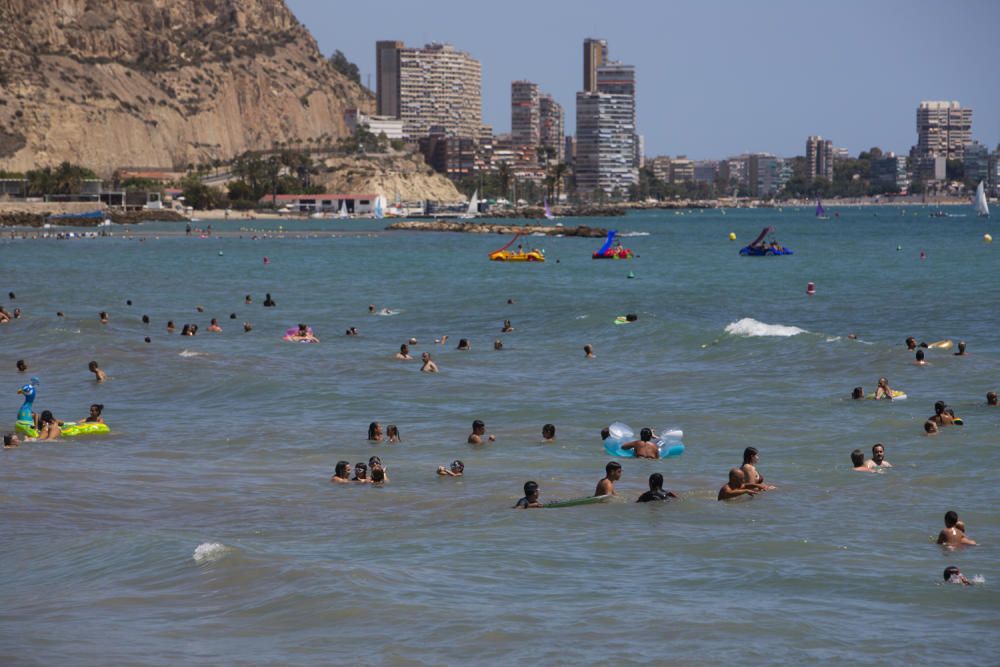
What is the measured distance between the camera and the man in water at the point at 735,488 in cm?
1888

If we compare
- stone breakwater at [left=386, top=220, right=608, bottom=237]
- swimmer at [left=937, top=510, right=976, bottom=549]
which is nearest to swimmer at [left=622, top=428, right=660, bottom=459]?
swimmer at [left=937, top=510, right=976, bottom=549]

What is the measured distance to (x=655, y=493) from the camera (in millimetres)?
18594

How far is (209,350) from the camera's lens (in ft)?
125

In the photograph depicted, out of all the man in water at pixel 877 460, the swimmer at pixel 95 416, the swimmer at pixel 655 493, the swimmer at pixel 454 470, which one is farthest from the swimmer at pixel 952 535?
the swimmer at pixel 95 416

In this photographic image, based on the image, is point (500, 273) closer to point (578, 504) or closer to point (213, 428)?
point (213, 428)

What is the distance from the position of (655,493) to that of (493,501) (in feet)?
7.93

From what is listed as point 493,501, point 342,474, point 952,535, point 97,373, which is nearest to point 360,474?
point 342,474

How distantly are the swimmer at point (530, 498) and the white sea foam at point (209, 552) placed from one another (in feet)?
14.3

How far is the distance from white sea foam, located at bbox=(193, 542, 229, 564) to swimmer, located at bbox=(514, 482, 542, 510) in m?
4.35

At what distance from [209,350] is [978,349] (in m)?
21.4

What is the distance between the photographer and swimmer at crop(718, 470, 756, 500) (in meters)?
18.9

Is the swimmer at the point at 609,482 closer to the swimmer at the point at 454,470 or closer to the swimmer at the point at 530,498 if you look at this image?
the swimmer at the point at 530,498

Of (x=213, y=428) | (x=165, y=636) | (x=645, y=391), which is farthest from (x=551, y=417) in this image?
(x=165, y=636)

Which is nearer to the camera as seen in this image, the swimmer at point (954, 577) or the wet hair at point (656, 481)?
the swimmer at point (954, 577)
